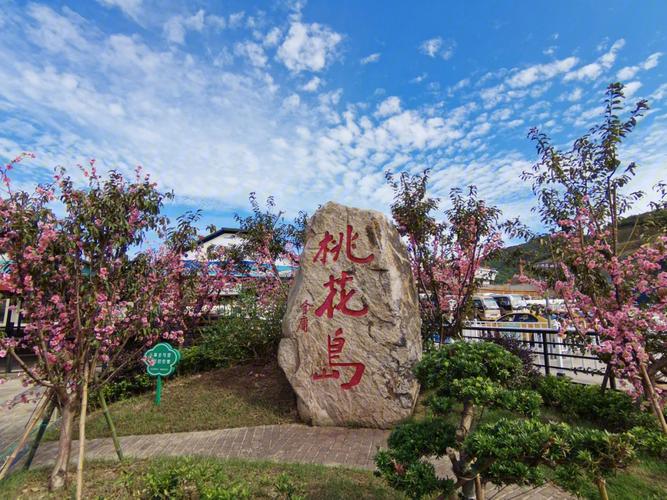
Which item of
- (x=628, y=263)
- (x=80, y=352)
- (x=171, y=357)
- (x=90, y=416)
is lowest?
(x=90, y=416)

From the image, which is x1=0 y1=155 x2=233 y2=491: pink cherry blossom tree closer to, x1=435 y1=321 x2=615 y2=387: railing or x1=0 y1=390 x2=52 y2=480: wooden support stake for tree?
x1=0 y1=390 x2=52 y2=480: wooden support stake for tree

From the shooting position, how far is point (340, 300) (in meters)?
Answer: 5.71

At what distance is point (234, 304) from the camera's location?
927cm

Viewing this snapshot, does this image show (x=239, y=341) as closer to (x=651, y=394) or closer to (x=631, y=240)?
(x=651, y=394)

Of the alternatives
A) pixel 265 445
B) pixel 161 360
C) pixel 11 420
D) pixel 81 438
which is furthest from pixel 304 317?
pixel 11 420

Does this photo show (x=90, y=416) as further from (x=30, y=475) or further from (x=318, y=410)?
(x=318, y=410)

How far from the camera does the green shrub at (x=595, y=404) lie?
4.59m

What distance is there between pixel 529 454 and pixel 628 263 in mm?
Answer: 3751

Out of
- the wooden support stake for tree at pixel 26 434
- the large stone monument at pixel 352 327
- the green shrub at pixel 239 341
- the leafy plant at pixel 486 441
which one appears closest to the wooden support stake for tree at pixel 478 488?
the leafy plant at pixel 486 441

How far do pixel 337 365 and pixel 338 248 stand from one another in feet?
5.67

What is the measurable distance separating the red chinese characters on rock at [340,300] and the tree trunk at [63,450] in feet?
10.2

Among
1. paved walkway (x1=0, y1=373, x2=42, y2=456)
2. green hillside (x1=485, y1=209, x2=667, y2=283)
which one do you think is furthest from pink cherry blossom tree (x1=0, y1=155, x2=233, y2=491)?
green hillside (x1=485, y1=209, x2=667, y2=283)

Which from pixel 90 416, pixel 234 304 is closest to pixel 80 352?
pixel 90 416

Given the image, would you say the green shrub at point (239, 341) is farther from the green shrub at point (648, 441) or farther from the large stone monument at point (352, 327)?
the green shrub at point (648, 441)
